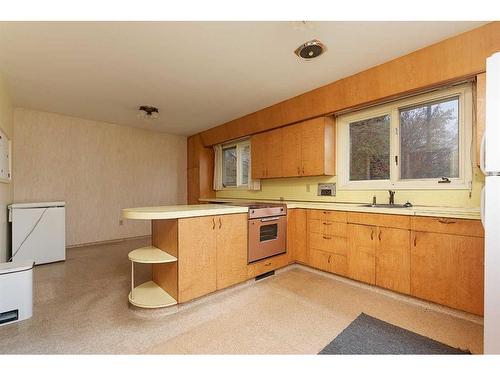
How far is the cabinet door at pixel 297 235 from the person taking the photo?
303 cm

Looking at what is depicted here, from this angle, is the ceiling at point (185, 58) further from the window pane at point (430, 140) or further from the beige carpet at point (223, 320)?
the beige carpet at point (223, 320)

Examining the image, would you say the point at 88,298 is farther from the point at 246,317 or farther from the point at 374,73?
the point at 374,73

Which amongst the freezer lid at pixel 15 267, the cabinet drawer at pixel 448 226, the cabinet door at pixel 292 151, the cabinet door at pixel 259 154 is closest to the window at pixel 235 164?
the cabinet door at pixel 259 154

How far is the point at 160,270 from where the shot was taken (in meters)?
2.29

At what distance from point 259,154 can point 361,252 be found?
222cm

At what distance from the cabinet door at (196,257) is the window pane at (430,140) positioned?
2.26 m

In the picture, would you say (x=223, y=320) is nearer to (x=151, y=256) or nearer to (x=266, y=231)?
(x=151, y=256)

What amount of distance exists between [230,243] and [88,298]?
4.80ft

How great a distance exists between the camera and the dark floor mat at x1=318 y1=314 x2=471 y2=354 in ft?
5.01

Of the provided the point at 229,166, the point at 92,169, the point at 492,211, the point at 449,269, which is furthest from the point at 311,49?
the point at 92,169

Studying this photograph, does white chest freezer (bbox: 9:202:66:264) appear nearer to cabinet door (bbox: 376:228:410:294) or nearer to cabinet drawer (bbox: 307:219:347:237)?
cabinet drawer (bbox: 307:219:347:237)

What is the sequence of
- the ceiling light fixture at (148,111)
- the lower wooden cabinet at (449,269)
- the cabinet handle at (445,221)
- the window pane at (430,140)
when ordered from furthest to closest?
the ceiling light fixture at (148,111), the window pane at (430,140), the cabinet handle at (445,221), the lower wooden cabinet at (449,269)

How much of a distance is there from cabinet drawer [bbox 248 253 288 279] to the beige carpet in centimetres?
12
